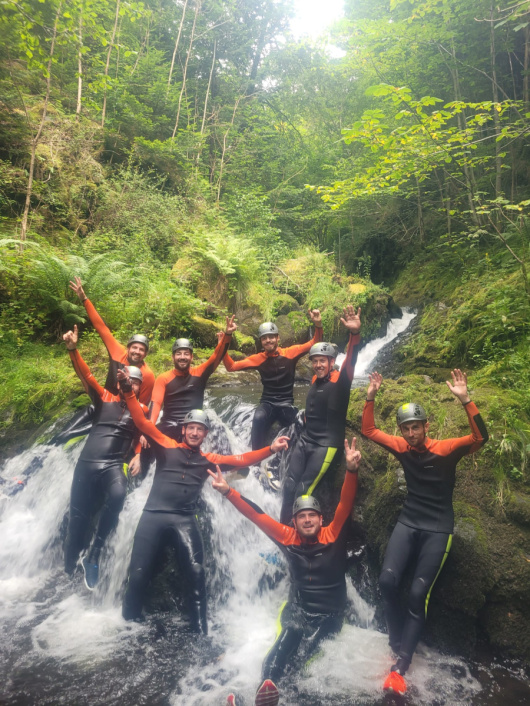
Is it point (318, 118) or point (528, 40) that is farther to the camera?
point (318, 118)

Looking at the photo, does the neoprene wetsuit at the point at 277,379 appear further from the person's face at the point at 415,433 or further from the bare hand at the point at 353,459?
the person's face at the point at 415,433

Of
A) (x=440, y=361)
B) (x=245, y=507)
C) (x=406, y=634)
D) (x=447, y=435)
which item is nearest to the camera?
(x=406, y=634)

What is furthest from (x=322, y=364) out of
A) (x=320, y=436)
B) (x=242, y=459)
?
(x=242, y=459)

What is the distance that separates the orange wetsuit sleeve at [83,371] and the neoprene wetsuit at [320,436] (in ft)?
9.43

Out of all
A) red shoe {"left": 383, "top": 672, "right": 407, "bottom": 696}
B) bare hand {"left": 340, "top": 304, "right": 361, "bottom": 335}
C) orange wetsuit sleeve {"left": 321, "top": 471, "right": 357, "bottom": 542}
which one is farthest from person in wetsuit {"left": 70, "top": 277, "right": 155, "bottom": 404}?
red shoe {"left": 383, "top": 672, "right": 407, "bottom": 696}

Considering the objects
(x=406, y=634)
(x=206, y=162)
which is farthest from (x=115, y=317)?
(x=206, y=162)

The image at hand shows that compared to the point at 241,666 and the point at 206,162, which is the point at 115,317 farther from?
the point at 206,162

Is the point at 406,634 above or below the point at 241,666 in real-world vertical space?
above

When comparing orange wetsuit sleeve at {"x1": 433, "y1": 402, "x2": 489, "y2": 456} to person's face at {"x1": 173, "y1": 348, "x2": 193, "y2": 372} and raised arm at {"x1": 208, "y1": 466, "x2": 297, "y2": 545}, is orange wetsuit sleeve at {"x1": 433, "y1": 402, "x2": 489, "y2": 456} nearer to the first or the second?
raised arm at {"x1": 208, "y1": 466, "x2": 297, "y2": 545}

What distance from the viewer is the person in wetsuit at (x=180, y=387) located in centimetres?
527

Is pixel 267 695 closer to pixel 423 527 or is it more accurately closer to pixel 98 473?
pixel 423 527

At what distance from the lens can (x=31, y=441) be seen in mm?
6562

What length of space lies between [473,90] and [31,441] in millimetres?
15187

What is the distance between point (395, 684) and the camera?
3.19 m
